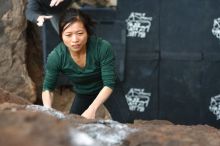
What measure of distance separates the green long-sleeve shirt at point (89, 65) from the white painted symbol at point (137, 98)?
1.24 m

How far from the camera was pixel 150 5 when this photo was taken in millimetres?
3744

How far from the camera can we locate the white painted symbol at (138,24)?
3760 mm

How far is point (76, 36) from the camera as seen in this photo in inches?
102

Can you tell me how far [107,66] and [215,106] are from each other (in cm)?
157

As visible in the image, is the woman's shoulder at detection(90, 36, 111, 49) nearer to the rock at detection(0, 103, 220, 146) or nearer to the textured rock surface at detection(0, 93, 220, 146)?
the textured rock surface at detection(0, 93, 220, 146)

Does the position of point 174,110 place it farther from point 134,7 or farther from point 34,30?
point 34,30

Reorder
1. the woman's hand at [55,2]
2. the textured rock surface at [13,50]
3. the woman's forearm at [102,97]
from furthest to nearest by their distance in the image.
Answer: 1. the textured rock surface at [13,50]
2. the woman's hand at [55,2]
3. the woman's forearm at [102,97]

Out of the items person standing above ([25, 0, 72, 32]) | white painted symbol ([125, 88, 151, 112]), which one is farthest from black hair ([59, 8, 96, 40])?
white painted symbol ([125, 88, 151, 112])

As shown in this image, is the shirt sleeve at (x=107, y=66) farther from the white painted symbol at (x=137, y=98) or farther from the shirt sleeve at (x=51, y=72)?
the white painted symbol at (x=137, y=98)

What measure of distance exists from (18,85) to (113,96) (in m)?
1.17

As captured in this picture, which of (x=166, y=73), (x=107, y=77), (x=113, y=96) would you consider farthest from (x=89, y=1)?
(x=107, y=77)

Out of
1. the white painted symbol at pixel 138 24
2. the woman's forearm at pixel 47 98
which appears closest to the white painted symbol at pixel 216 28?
A: the white painted symbol at pixel 138 24

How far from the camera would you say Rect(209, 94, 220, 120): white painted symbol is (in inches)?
155

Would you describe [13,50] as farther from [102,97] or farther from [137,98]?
[102,97]
